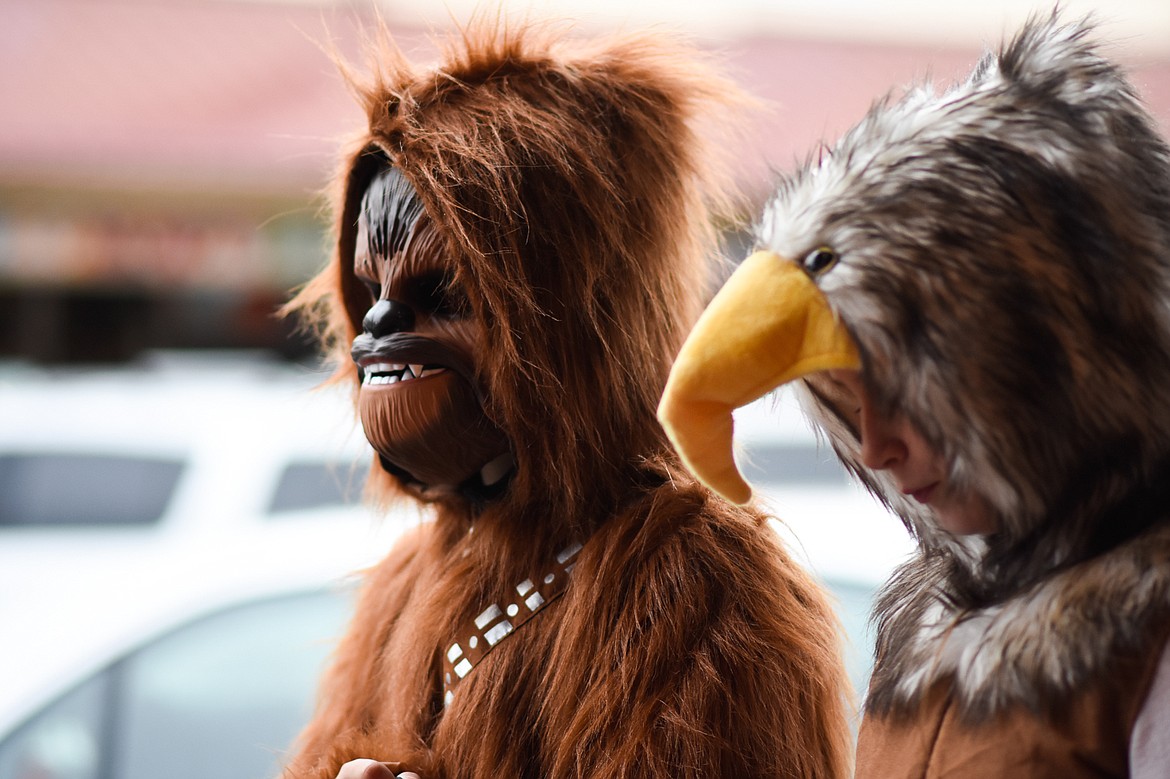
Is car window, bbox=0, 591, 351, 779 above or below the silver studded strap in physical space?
below

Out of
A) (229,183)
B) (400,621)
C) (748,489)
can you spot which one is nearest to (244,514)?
(400,621)

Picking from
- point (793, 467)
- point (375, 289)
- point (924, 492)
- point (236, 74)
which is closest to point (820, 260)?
point (924, 492)

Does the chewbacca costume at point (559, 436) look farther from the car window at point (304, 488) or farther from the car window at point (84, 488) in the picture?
the car window at point (84, 488)

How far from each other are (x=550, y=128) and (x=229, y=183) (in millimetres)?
3684

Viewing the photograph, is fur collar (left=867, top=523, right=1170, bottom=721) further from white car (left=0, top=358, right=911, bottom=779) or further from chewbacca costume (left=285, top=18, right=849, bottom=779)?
white car (left=0, top=358, right=911, bottom=779)

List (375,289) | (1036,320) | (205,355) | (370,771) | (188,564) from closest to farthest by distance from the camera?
(1036,320), (370,771), (375,289), (188,564), (205,355)

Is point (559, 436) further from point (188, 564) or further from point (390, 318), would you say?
point (188, 564)

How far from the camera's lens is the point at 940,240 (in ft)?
2.26

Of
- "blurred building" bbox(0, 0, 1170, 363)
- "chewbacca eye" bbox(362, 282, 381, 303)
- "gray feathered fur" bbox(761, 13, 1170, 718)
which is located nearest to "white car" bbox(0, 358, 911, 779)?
"chewbacca eye" bbox(362, 282, 381, 303)

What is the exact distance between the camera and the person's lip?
0.77 m

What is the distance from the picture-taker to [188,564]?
6.92ft

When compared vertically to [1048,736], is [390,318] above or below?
above

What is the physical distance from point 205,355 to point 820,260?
465 centimetres

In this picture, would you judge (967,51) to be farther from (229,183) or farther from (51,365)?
(51,365)
